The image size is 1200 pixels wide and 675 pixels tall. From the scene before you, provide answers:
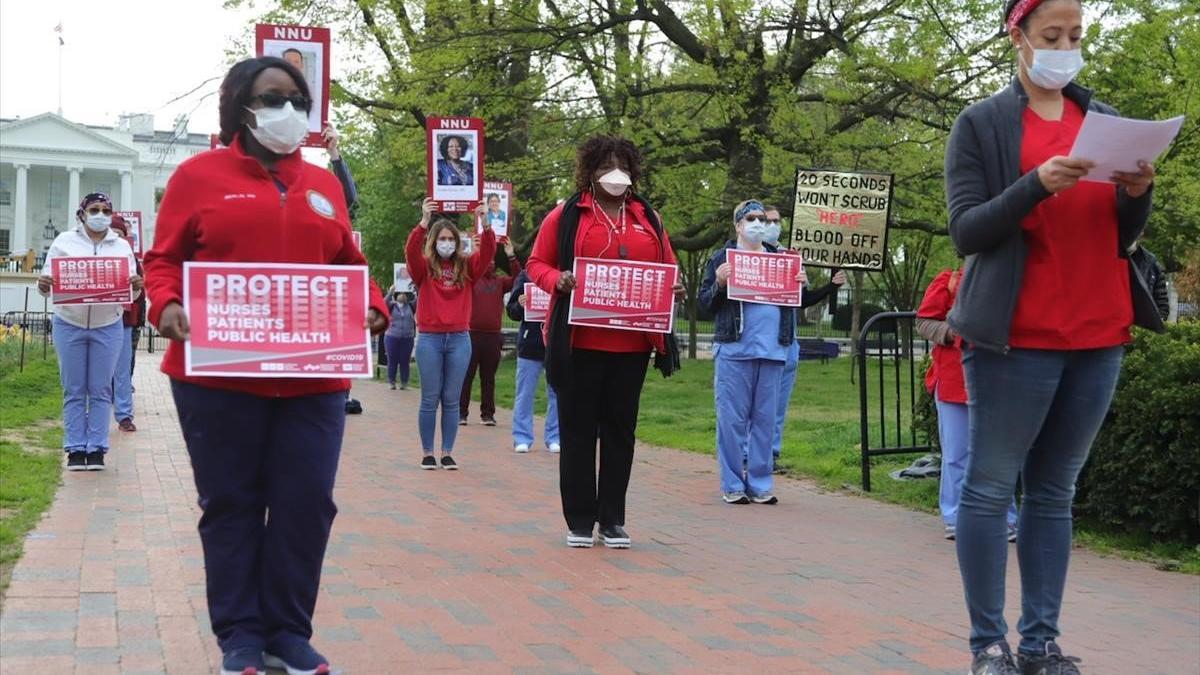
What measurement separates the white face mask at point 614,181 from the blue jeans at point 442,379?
3.84m

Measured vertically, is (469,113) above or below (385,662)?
above

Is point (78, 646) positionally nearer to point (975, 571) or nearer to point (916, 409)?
point (975, 571)

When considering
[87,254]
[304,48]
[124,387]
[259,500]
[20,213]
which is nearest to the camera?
[259,500]

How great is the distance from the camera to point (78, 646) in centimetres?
479

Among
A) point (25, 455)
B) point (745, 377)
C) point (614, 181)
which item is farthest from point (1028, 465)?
point (25, 455)

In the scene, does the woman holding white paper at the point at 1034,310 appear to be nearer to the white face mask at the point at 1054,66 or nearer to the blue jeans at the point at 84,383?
the white face mask at the point at 1054,66

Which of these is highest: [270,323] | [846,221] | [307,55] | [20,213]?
[20,213]

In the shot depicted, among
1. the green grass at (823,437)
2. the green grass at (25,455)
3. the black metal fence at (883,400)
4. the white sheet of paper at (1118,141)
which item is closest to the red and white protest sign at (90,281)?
the green grass at (25,455)

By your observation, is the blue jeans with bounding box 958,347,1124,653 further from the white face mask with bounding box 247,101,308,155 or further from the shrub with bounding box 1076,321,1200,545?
the shrub with bounding box 1076,321,1200,545

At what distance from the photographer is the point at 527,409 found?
42.4 feet

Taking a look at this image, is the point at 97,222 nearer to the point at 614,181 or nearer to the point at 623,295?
the point at 614,181

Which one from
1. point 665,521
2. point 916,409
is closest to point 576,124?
point 916,409

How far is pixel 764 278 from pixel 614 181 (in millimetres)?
2413

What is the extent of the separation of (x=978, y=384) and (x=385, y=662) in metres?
2.20
